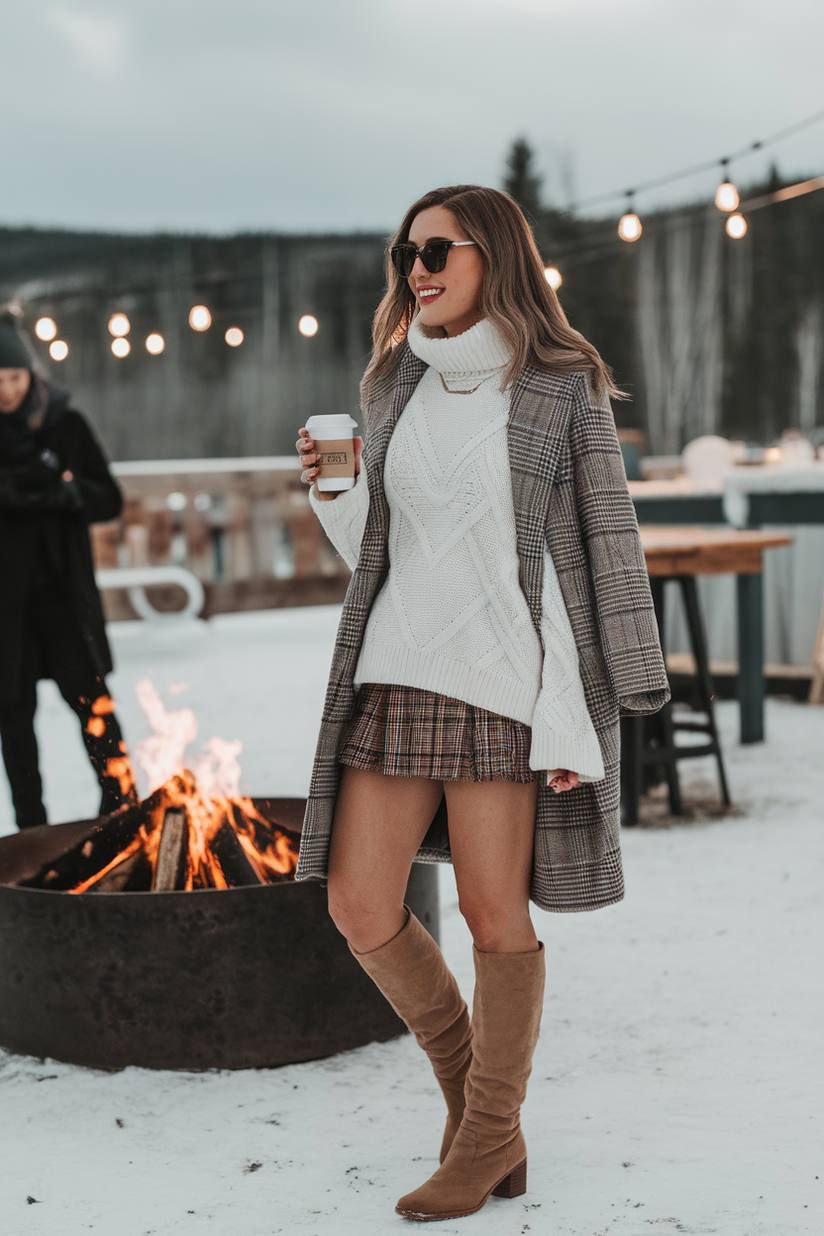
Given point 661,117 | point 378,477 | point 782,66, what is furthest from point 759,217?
point 378,477

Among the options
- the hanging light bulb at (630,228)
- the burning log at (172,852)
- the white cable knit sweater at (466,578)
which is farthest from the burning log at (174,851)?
the hanging light bulb at (630,228)

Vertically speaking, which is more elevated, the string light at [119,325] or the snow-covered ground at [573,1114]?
the string light at [119,325]

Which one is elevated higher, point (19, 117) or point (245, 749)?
point (19, 117)

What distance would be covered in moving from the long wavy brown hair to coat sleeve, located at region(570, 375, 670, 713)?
2.9 inches

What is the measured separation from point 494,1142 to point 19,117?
1858 centimetres

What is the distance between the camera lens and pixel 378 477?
229cm

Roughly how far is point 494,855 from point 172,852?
4.11ft

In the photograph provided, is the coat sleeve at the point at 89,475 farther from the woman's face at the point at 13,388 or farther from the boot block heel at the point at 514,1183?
the boot block heel at the point at 514,1183

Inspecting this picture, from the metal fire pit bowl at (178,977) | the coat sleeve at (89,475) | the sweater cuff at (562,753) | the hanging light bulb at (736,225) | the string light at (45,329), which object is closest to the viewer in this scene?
the sweater cuff at (562,753)

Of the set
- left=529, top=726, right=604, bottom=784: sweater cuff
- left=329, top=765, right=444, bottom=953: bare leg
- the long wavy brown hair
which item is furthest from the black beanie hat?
left=529, top=726, right=604, bottom=784: sweater cuff

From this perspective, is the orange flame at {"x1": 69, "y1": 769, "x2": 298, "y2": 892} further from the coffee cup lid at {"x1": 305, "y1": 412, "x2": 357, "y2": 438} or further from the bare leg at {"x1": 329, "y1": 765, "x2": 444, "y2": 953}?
the coffee cup lid at {"x1": 305, "y1": 412, "x2": 357, "y2": 438}

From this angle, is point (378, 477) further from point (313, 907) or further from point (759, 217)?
point (759, 217)

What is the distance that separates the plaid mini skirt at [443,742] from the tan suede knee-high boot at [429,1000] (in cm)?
32

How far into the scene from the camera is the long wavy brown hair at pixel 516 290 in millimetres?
2201
